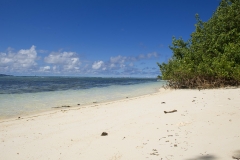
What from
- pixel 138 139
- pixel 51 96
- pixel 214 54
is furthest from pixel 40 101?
pixel 214 54

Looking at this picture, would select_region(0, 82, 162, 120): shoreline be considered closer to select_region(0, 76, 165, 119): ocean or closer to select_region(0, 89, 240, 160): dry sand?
select_region(0, 76, 165, 119): ocean

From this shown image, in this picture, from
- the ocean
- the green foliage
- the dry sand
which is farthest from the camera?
the green foliage

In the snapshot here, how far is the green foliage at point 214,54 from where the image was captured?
15.6 m

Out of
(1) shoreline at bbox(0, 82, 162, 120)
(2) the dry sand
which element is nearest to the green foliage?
(1) shoreline at bbox(0, 82, 162, 120)

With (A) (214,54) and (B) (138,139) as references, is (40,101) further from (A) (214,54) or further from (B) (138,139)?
(A) (214,54)

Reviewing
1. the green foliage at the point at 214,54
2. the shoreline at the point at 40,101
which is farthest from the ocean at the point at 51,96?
the green foliage at the point at 214,54

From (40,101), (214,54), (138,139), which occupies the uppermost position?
(214,54)

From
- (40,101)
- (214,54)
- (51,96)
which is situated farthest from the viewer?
(51,96)

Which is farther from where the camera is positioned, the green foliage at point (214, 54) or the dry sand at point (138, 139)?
the green foliage at point (214, 54)

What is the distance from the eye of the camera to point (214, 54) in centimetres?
1816

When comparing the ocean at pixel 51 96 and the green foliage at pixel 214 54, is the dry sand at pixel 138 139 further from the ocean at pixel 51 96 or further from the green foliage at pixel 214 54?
the green foliage at pixel 214 54

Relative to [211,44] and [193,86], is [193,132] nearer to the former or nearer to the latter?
[193,86]

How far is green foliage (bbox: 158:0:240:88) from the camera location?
15.6 metres

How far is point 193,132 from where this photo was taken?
4.86m
